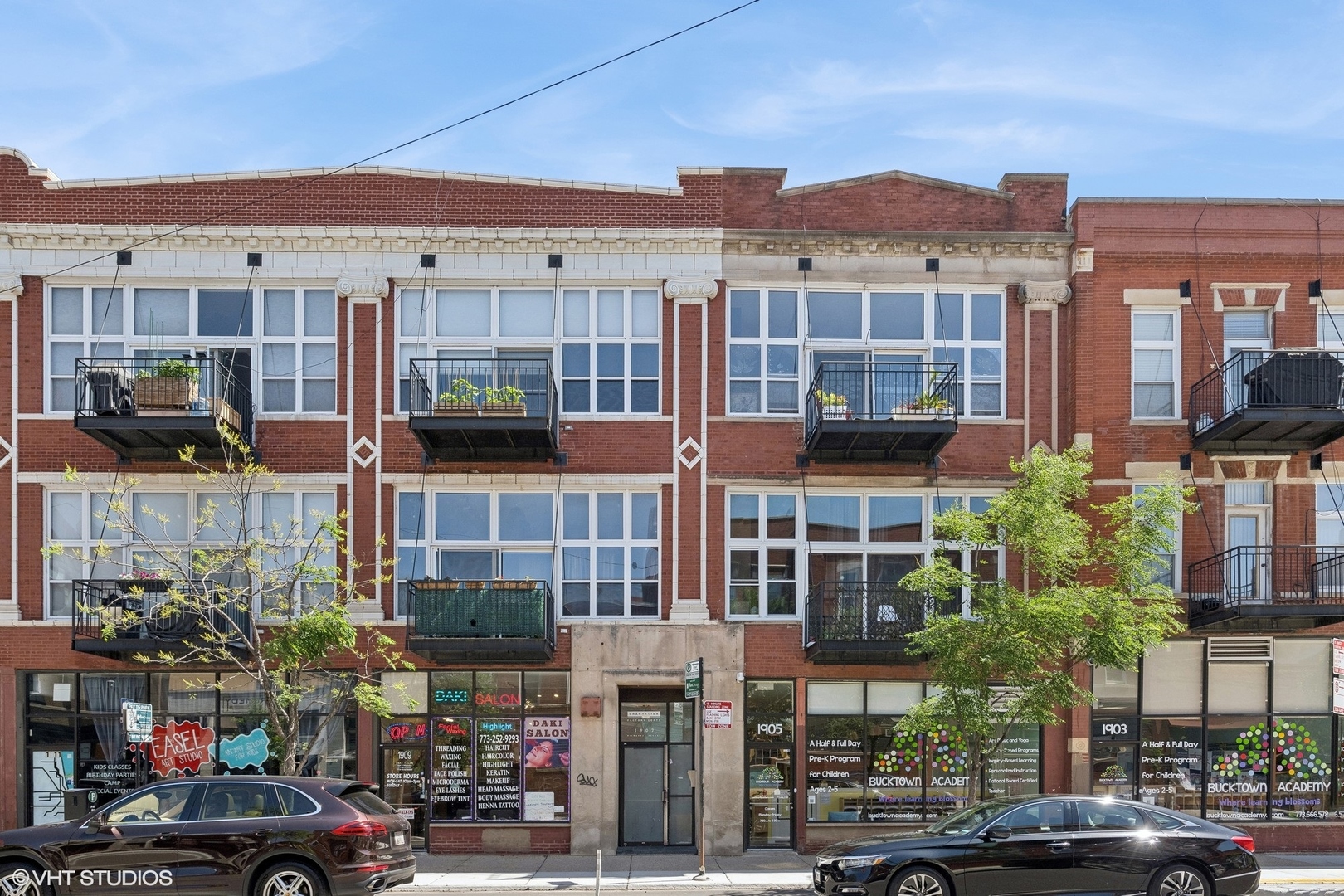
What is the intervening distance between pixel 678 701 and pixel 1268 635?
395 inches

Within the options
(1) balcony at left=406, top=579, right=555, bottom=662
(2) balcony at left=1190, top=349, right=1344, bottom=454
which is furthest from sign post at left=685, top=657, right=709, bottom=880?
(2) balcony at left=1190, top=349, right=1344, bottom=454

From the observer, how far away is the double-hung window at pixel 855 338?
2259cm

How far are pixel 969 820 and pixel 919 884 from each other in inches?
44.4

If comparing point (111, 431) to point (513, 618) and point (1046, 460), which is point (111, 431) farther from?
point (1046, 460)

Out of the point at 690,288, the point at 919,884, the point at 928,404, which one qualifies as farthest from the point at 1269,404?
the point at 919,884

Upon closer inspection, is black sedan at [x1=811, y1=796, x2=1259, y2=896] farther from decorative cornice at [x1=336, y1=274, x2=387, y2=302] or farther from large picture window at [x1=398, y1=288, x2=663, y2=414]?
decorative cornice at [x1=336, y1=274, x2=387, y2=302]

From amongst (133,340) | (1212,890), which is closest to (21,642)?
(133,340)

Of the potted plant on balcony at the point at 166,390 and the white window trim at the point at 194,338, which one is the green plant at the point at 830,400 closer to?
the white window trim at the point at 194,338

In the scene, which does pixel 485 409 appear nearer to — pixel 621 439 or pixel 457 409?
pixel 457 409

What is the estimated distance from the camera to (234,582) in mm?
21547

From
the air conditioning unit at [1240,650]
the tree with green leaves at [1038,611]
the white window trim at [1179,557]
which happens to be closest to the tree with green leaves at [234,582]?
the tree with green leaves at [1038,611]

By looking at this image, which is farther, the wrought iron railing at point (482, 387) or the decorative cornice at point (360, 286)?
the decorative cornice at point (360, 286)

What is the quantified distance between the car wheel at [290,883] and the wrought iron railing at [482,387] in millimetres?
8481

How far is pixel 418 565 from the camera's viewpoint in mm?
22047
